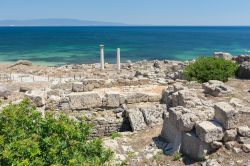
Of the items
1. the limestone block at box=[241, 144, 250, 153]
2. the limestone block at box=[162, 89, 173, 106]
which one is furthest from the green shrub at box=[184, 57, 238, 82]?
the limestone block at box=[241, 144, 250, 153]

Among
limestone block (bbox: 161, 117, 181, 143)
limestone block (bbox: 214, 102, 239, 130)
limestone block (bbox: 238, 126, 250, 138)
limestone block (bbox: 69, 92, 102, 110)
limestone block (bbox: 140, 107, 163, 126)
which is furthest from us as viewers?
limestone block (bbox: 69, 92, 102, 110)

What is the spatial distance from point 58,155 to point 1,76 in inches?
719

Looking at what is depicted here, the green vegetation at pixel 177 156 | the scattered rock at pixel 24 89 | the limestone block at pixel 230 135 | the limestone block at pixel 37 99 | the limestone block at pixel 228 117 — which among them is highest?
the limestone block at pixel 228 117

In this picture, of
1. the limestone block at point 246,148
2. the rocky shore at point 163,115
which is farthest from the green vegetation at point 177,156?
the limestone block at point 246,148

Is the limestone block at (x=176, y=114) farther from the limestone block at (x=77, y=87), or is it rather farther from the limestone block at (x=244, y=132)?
the limestone block at (x=77, y=87)

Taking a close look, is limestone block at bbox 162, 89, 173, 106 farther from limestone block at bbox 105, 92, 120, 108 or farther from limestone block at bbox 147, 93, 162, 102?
limestone block at bbox 105, 92, 120, 108

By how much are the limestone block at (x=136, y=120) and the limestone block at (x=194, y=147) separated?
2883 millimetres

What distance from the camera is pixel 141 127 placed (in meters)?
13.1

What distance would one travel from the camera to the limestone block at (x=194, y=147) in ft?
31.7

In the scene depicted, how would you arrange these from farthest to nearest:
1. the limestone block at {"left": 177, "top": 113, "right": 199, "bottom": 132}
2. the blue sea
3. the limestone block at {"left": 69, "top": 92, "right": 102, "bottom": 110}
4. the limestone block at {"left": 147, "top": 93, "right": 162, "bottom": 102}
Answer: the blue sea → the limestone block at {"left": 147, "top": 93, "right": 162, "bottom": 102} → the limestone block at {"left": 69, "top": 92, "right": 102, "bottom": 110} → the limestone block at {"left": 177, "top": 113, "right": 199, "bottom": 132}

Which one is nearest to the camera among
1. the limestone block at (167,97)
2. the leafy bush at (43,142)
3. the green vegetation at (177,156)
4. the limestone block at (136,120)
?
the leafy bush at (43,142)

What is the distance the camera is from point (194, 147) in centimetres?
997

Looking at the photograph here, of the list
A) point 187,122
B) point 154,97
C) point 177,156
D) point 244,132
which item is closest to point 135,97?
point 154,97

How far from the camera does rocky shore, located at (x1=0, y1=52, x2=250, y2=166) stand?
970 centimetres
